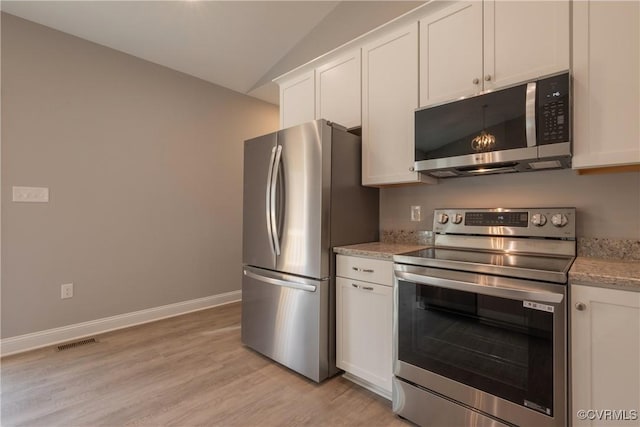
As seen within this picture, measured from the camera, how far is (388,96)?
2.12 m

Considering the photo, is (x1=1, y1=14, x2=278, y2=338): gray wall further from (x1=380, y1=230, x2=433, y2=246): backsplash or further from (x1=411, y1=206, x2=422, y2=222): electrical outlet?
(x1=411, y1=206, x2=422, y2=222): electrical outlet

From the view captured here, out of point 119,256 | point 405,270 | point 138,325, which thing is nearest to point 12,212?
point 119,256

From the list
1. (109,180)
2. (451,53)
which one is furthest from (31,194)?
(451,53)

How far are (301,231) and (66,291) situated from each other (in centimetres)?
224

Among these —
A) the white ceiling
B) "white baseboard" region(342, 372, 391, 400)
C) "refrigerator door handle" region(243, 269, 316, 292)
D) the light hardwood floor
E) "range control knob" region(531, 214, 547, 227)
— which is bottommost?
the light hardwood floor

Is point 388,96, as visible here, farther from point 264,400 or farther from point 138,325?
point 138,325

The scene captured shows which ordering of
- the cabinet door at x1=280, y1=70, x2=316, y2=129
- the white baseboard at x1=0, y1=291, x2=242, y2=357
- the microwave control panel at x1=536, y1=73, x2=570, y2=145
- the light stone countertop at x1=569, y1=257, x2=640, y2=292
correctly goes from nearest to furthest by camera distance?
the light stone countertop at x1=569, y1=257, x2=640, y2=292 < the microwave control panel at x1=536, y1=73, x2=570, y2=145 < the white baseboard at x1=0, y1=291, x2=242, y2=357 < the cabinet door at x1=280, y1=70, x2=316, y2=129

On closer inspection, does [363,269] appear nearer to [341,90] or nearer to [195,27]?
[341,90]

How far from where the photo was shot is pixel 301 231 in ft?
6.95

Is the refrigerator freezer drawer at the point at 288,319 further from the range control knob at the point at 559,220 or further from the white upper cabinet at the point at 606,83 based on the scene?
the white upper cabinet at the point at 606,83

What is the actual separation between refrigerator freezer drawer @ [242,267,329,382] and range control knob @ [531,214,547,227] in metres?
1.27

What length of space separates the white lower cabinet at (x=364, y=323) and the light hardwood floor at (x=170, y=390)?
146 millimetres

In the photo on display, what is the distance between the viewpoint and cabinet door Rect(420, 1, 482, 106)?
1.75 metres
